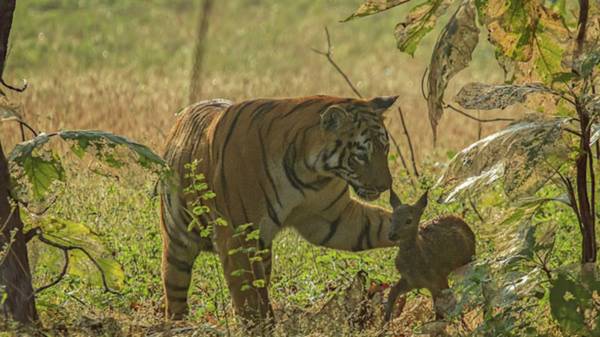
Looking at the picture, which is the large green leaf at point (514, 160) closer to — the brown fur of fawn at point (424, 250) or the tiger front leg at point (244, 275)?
the brown fur of fawn at point (424, 250)

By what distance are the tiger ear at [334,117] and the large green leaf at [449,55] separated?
4.00ft

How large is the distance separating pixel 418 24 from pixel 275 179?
1.36 meters

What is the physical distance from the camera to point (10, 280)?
5859 millimetres

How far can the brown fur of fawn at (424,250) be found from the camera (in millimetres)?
6863

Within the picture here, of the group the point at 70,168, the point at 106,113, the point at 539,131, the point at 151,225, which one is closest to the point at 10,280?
the point at 539,131

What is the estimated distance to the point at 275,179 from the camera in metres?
6.94

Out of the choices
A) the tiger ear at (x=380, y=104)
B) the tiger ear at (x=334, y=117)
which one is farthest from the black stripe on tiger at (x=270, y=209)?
the tiger ear at (x=380, y=104)

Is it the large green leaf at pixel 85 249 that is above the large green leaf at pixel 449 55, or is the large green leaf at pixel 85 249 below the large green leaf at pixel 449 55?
below

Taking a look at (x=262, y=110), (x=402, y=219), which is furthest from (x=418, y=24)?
(x=262, y=110)

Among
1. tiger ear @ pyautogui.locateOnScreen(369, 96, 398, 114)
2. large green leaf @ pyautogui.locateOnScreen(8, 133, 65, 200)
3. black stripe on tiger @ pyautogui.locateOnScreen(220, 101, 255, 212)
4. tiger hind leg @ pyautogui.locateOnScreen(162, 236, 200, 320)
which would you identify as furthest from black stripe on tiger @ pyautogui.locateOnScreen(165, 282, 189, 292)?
large green leaf @ pyautogui.locateOnScreen(8, 133, 65, 200)

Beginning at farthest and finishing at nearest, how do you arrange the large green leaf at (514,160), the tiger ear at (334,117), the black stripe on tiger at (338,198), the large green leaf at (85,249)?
the black stripe on tiger at (338,198) < the tiger ear at (334,117) < the large green leaf at (85,249) < the large green leaf at (514,160)

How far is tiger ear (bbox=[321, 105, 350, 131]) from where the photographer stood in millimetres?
6859

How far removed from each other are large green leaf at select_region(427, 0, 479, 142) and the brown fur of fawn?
1.28 m

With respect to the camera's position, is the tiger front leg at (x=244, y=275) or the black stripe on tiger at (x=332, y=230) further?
the black stripe on tiger at (x=332, y=230)
